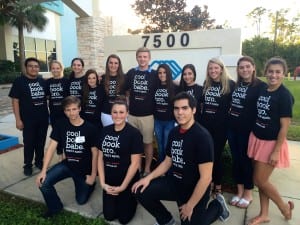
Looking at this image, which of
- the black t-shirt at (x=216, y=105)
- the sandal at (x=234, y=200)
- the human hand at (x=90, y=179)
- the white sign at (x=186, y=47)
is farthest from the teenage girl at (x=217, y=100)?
the human hand at (x=90, y=179)

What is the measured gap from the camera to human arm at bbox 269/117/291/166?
259 centimetres

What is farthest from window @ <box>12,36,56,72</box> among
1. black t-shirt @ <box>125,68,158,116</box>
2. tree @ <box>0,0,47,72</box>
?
black t-shirt @ <box>125,68,158,116</box>

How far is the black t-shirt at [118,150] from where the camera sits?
9.90 feet

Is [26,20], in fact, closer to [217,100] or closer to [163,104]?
[163,104]

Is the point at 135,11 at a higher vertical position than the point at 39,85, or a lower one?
higher

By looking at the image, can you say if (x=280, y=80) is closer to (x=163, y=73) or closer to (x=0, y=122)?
(x=163, y=73)

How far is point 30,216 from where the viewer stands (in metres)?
3.13

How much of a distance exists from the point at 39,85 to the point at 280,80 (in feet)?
10.3

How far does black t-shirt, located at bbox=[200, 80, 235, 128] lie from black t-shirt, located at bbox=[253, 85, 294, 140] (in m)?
0.50

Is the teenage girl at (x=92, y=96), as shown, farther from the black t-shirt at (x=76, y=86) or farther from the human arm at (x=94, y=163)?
the human arm at (x=94, y=163)

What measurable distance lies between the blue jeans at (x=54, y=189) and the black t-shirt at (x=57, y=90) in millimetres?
1223

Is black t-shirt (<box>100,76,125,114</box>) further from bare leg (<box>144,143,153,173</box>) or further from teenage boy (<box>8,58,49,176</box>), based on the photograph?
teenage boy (<box>8,58,49,176</box>)

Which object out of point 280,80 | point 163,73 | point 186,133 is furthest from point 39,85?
point 280,80

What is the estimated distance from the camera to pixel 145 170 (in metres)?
4.13
